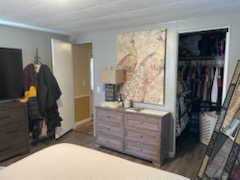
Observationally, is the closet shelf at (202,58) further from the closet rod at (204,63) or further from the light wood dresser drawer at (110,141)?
the light wood dresser drawer at (110,141)

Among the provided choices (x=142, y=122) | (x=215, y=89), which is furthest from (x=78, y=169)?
(x=215, y=89)

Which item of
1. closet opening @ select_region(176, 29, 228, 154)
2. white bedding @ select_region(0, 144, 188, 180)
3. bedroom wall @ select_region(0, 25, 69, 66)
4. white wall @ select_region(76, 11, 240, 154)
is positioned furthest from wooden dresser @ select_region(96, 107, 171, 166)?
bedroom wall @ select_region(0, 25, 69, 66)

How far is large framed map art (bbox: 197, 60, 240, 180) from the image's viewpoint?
1.78 m

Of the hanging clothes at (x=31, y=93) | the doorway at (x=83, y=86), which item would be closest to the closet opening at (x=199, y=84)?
the doorway at (x=83, y=86)

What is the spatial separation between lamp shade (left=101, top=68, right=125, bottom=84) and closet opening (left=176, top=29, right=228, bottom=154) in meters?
1.12

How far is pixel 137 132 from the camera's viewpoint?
2.94m

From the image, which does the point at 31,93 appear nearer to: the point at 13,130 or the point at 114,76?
the point at 13,130

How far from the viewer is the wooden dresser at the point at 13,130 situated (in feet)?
9.18

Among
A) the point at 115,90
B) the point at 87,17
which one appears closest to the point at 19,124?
the point at 115,90

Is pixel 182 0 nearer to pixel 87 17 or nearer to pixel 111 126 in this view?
pixel 87 17

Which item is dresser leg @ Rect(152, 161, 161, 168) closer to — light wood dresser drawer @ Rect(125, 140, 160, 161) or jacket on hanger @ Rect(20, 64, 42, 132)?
light wood dresser drawer @ Rect(125, 140, 160, 161)

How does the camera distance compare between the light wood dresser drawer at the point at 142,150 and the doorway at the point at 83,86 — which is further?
the doorway at the point at 83,86

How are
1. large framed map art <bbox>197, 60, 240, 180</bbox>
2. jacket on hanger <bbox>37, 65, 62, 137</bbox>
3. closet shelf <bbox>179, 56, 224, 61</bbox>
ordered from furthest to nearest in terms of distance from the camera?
closet shelf <bbox>179, 56, 224, 61</bbox>
jacket on hanger <bbox>37, 65, 62, 137</bbox>
large framed map art <bbox>197, 60, 240, 180</bbox>

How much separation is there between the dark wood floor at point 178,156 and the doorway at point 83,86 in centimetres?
54
